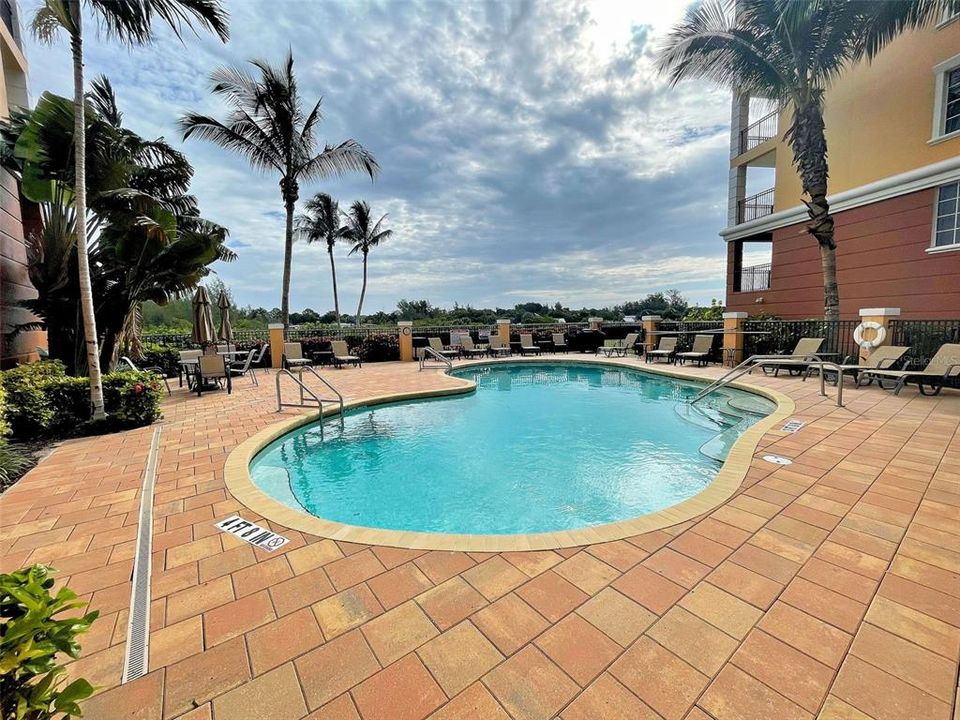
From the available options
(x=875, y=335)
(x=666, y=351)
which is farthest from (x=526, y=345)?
(x=875, y=335)

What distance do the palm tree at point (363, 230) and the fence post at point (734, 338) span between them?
70.5ft

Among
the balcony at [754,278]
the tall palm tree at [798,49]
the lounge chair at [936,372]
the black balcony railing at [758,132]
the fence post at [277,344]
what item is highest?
the black balcony railing at [758,132]

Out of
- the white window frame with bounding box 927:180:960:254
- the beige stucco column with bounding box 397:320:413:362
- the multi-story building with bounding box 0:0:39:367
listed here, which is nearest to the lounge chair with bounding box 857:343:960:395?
the white window frame with bounding box 927:180:960:254

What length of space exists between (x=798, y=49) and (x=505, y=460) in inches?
432

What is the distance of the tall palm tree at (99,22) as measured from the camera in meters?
4.94

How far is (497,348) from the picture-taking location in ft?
51.3

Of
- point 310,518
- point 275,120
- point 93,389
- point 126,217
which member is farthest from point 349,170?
point 310,518

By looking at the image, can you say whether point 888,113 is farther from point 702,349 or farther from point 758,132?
point 702,349

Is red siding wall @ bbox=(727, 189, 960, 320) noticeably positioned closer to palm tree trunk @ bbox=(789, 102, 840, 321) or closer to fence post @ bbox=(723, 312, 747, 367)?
palm tree trunk @ bbox=(789, 102, 840, 321)

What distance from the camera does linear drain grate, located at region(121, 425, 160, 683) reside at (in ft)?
5.79

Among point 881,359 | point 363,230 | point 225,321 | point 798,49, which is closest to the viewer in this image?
point 881,359

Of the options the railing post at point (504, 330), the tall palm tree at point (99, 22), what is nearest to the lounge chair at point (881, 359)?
the railing post at point (504, 330)

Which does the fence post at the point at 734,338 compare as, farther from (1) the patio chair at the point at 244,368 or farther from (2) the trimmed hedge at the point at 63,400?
(2) the trimmed hedge at the point at 63,400

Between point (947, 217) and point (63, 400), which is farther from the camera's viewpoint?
point (947, 217)
